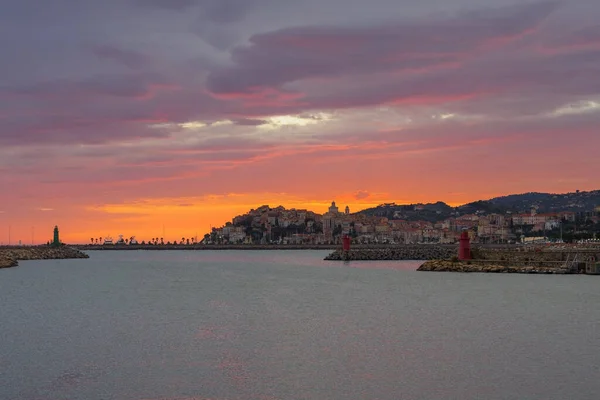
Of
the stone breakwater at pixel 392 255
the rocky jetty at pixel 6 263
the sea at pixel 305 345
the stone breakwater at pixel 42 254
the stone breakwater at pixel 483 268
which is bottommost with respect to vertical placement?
the sea at pixel 305 345

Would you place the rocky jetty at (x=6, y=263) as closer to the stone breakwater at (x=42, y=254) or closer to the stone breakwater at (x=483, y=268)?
the stone breakwater at (x=42, y=254)

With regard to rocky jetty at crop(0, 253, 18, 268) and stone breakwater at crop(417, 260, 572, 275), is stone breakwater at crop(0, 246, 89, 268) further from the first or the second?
stone breakwater at crop(417, 260, 572, 275)

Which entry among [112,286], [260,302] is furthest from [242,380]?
[112,286]

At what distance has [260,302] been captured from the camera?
57219 millimetres

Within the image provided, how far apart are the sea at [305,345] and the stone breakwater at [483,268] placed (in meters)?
20.2

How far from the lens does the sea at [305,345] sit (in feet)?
84.9

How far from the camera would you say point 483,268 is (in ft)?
301

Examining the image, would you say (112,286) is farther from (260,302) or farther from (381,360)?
(381,360)

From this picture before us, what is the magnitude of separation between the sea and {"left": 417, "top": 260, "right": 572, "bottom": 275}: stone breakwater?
2020cm

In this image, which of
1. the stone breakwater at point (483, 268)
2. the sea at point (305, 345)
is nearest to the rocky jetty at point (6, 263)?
the sea at point (305, 345)

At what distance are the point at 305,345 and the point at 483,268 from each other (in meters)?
61.1

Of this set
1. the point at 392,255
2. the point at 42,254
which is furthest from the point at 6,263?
the point at 392,255

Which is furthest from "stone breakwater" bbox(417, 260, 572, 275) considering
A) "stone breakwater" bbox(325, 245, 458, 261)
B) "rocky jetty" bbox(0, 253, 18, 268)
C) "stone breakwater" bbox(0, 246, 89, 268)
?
"stone breakwater" bbox(0, 246, 89, 268)

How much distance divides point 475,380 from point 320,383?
5.82 metres
